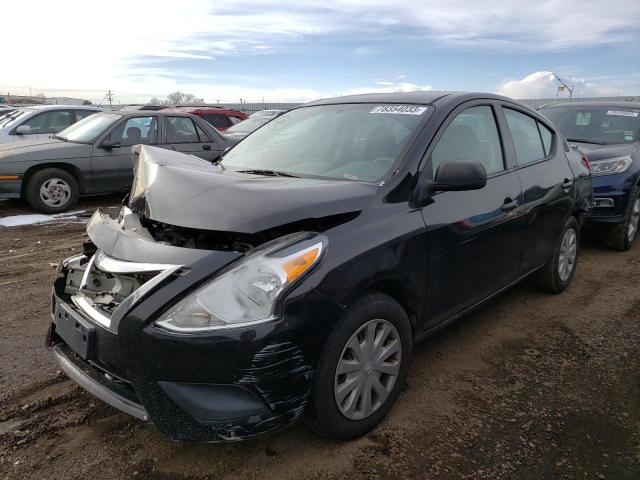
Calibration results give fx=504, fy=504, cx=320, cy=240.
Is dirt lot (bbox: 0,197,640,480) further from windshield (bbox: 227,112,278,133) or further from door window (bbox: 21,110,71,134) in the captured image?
windshield (bbox: 227,112,278,133)

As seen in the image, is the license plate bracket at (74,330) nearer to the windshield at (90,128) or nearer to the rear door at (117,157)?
the rear door at (117,157)

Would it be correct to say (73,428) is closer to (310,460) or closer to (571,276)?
(310,460)

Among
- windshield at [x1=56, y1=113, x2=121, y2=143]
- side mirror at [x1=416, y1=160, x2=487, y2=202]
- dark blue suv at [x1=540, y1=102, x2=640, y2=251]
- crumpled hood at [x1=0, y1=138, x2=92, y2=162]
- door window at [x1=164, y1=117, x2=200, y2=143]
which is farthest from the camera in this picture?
door window at [x1=164, y1=117, x2=200, y2=143]

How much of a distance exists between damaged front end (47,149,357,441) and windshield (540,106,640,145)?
5946 millimetres

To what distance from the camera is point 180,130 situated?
347 inches

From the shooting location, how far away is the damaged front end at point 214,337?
1.99 meters

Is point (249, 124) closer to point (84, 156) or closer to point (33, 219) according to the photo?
point (84, 156)

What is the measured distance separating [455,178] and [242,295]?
132cm

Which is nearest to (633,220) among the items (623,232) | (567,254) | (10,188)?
(623,232)

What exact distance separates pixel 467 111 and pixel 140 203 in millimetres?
2126

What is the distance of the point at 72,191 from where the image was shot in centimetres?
774

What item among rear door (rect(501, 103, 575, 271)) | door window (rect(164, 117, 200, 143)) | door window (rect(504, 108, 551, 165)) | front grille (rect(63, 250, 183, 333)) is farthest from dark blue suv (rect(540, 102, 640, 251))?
door window (rect(164, 117, 200, 143))

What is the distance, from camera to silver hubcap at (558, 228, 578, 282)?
4.41 m

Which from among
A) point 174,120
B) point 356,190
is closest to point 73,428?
point 356,190
